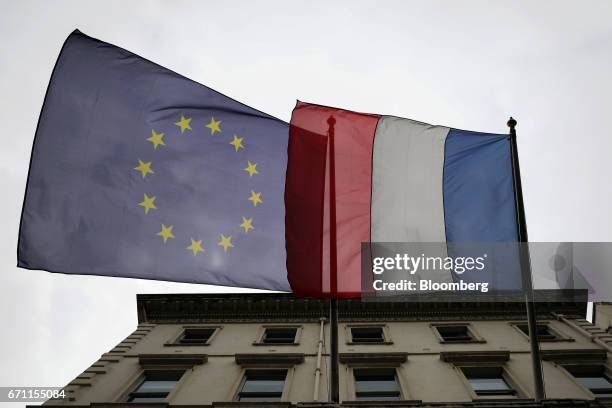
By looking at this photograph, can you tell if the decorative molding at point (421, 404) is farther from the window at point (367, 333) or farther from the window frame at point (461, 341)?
the window at point (367, 333)

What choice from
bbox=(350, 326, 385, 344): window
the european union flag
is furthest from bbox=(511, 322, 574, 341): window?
the european union flag

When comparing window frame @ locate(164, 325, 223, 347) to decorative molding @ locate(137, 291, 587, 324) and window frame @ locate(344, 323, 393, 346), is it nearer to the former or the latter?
decorative molding @ locate(137, 291, 587, 324)

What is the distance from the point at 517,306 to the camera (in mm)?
25234

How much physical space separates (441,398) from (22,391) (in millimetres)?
13097

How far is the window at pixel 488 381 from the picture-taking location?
59.5 ft

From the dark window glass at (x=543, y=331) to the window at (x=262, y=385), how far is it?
1102 cm

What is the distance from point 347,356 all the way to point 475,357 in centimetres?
467

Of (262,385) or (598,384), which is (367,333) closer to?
(262,385)

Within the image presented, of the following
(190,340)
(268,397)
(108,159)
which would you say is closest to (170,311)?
(190,340)

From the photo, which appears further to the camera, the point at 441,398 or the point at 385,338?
the point at 385,338

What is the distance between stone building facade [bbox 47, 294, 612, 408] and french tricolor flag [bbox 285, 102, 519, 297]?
13.7 ft

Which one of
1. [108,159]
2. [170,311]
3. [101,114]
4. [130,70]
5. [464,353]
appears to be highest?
[130,70]

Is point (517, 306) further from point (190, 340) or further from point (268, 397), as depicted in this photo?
point (190, 340)

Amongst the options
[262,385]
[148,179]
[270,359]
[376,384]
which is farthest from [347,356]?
[148,179]
